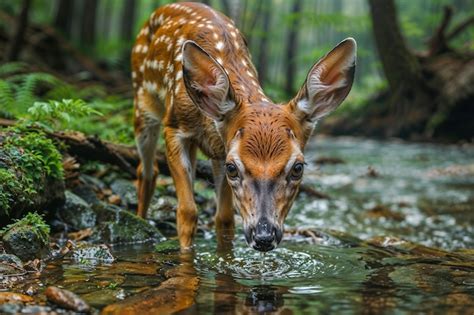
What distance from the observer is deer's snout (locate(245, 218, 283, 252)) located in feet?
12.1

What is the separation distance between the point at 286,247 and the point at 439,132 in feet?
47.5

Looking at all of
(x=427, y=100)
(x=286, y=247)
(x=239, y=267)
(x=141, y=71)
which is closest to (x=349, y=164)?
(x=427, y=100)

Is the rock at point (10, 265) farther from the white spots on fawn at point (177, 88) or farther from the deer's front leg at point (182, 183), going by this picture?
the white spots on fawn at point (177, 88)

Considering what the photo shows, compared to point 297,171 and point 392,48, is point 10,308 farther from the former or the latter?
point 392,48

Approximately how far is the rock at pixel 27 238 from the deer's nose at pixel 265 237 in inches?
66.3

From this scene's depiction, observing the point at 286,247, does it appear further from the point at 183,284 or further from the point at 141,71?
the point at 141,71

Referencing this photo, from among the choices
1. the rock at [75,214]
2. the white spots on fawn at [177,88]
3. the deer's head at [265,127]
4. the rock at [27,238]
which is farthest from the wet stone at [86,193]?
the deer's head at [265,127]

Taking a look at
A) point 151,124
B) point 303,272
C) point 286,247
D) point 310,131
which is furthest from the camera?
point 151,124

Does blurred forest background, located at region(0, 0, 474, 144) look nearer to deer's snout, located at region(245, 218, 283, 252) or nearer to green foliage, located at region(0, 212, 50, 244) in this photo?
green foliage, located at region(0, 212, 50, 244)

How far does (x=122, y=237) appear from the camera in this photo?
548 cm

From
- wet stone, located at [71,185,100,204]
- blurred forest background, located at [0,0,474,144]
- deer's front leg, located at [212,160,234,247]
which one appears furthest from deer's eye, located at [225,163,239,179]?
blurred forest background, located at [0,0,474,144]

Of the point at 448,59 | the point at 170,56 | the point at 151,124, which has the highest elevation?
the point at 448,59

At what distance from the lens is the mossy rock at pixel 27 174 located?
4727 mm

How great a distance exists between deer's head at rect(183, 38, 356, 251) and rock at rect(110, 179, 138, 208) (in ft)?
8.47
